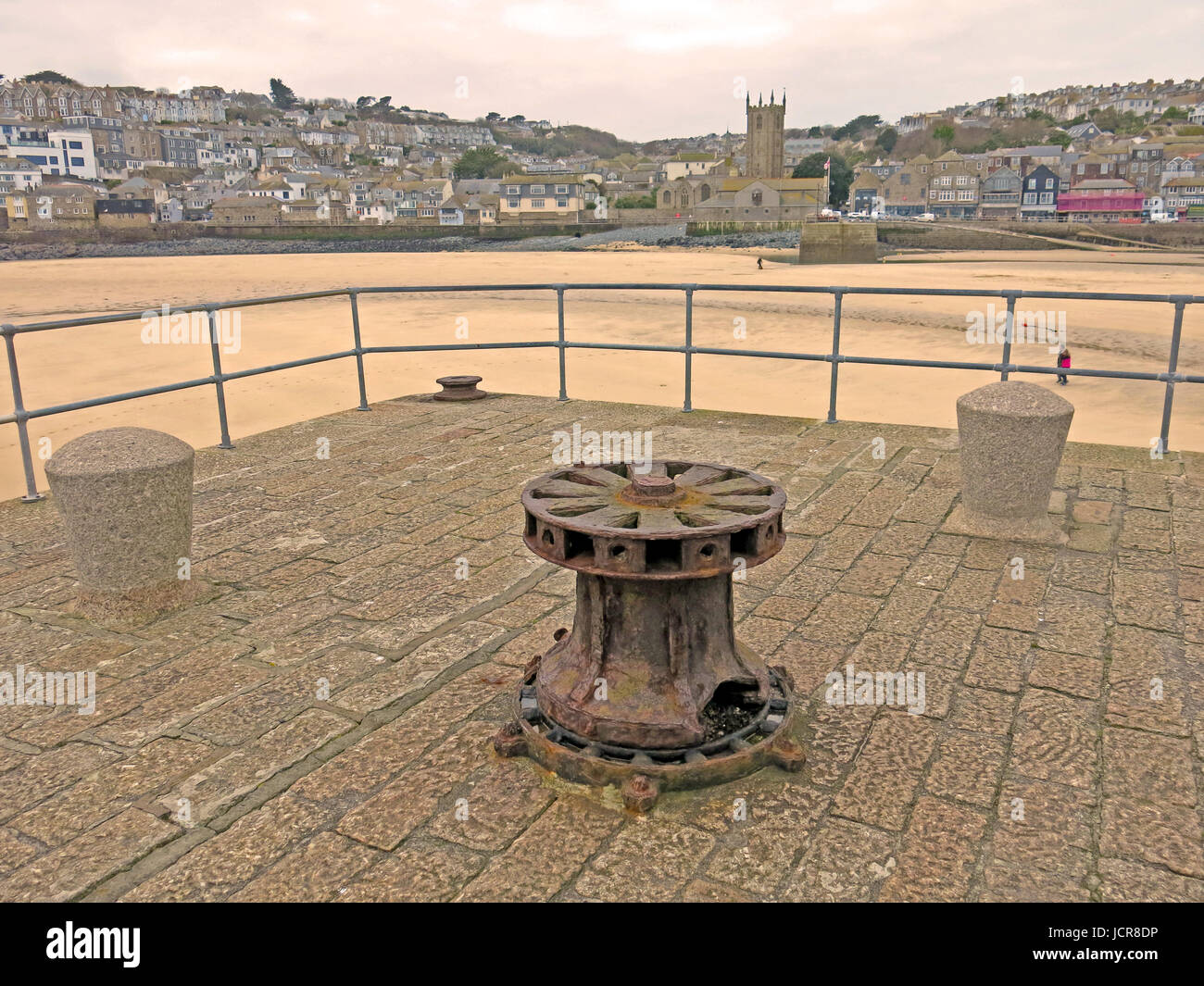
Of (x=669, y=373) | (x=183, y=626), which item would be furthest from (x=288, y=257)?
(x=183, y=626)

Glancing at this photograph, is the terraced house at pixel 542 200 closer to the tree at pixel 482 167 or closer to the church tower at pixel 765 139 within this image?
the church tower at pixel 765 139

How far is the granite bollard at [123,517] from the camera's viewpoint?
177 inches

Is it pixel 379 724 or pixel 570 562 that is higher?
pixel 570 562

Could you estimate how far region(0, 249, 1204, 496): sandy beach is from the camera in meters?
14.4

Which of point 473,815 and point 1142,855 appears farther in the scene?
point 473,815

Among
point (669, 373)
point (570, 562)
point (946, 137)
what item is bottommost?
point (669, 373)

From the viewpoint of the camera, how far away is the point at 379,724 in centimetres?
358

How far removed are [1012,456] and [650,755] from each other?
338 cm

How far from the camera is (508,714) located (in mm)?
3668

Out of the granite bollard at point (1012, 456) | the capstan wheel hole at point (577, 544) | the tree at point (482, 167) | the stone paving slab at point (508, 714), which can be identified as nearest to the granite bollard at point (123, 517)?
the stone paving slab at point (508, 714)

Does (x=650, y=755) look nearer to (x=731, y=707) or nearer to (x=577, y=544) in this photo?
(x=731, y=707)
